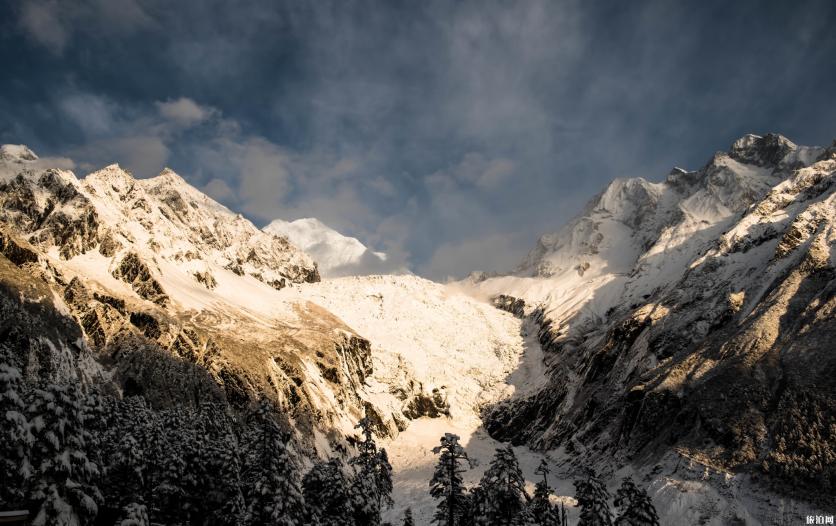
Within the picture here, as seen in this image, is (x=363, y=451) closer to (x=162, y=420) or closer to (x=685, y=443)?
(x=162, y=420)

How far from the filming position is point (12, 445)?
773 inches

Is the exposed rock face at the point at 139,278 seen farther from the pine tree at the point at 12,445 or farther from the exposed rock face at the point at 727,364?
the exposed rock face at the point at 727,364

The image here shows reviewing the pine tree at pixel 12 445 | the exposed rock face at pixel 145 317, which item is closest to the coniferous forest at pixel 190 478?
the pine tree at pixel 12 445

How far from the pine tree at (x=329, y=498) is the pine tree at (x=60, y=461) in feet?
45.1

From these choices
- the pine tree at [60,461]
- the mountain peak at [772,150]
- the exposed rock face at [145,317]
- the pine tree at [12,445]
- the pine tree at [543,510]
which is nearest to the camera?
the pine tree at [12,445]

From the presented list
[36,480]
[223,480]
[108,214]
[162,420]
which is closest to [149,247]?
[108,214]

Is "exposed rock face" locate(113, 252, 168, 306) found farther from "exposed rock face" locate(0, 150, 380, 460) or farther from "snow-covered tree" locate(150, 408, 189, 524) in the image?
"snow-covered tree" locate(150, 408, 189, 524)

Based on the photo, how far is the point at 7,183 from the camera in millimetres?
75812

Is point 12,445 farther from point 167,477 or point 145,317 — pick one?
point 145,317

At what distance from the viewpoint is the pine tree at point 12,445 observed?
1950 centimetres

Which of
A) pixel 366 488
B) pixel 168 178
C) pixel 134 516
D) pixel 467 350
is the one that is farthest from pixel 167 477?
pixel 168 178

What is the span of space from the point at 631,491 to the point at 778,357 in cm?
3478

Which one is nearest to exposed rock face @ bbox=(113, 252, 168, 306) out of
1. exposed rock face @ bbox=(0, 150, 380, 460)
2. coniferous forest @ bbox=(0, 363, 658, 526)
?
exposed rock face @ bbox=(0, 150, 380, 460)

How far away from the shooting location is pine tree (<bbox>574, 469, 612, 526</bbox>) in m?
32.8
